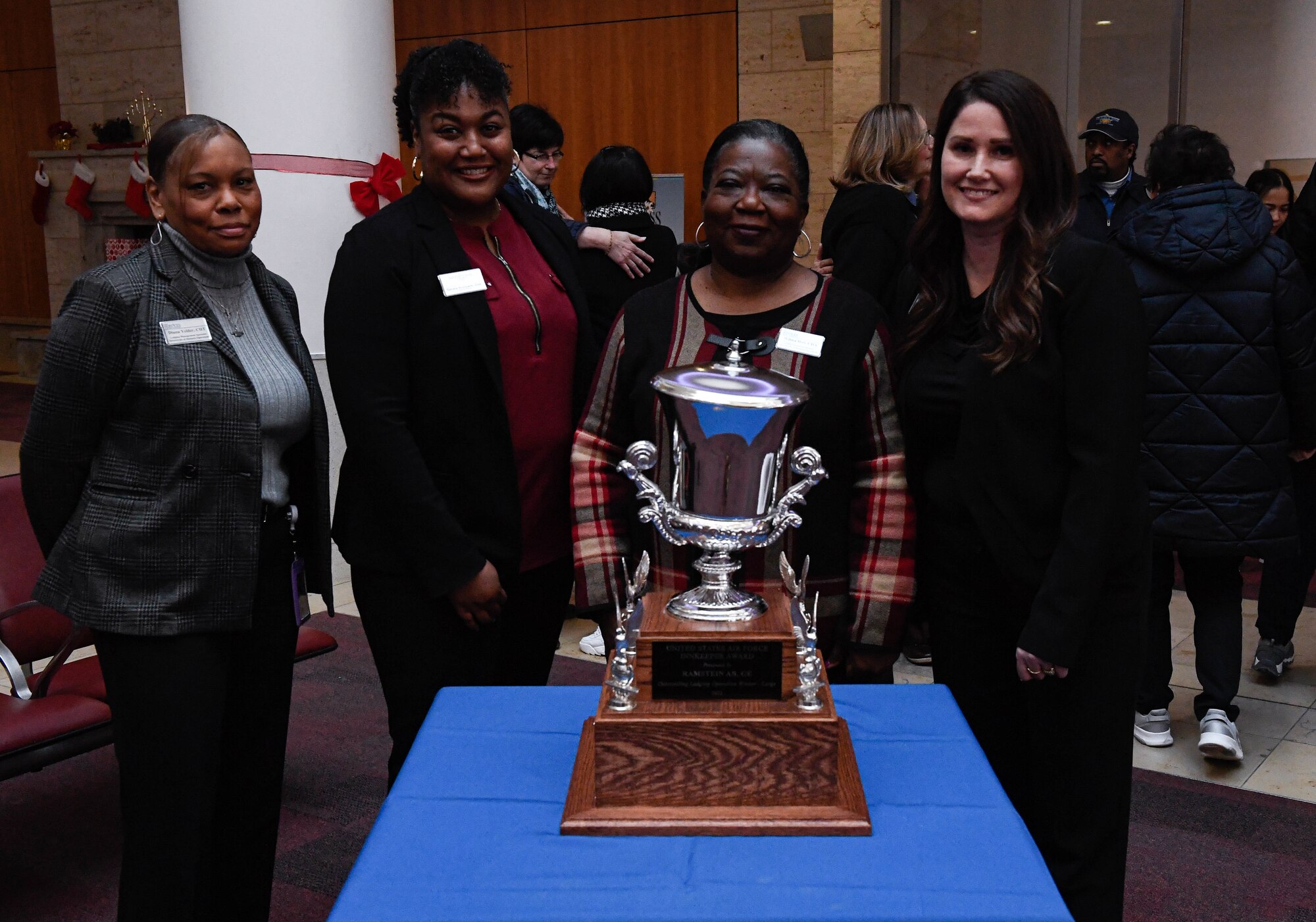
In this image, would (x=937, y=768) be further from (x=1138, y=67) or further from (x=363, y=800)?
(x=1138, y=67)

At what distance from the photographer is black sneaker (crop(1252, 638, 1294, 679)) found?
4309mm

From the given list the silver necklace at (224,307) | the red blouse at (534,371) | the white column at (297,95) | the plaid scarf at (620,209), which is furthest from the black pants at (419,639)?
the white column at (297,95)

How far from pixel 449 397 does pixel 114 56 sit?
11.3 m

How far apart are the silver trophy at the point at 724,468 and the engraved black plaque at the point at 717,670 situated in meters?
0.06

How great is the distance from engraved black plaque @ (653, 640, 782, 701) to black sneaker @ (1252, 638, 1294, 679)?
3.39 metres

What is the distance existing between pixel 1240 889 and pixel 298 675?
3162mm

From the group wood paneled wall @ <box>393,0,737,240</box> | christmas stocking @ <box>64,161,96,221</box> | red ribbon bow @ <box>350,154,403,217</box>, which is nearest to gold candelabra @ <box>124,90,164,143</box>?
christmas stocking @ <box>64,161,96,221</box>

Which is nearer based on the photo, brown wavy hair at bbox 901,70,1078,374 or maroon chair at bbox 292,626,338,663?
brown wavy hair at bbox 901,70,1078,374

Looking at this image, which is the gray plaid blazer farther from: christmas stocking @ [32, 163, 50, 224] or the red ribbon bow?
christmas stocking @ [32, 163, 50, 224]

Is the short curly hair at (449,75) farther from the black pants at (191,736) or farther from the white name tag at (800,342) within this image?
the black pants at (191,736)

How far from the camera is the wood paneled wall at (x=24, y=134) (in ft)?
42.3

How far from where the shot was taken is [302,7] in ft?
17.2

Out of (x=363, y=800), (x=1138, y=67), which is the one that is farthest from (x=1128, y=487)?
(x=1138, y=67)

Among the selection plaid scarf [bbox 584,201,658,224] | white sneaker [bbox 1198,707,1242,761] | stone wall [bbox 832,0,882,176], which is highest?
stone wall [bbox 832,0,882,176]
